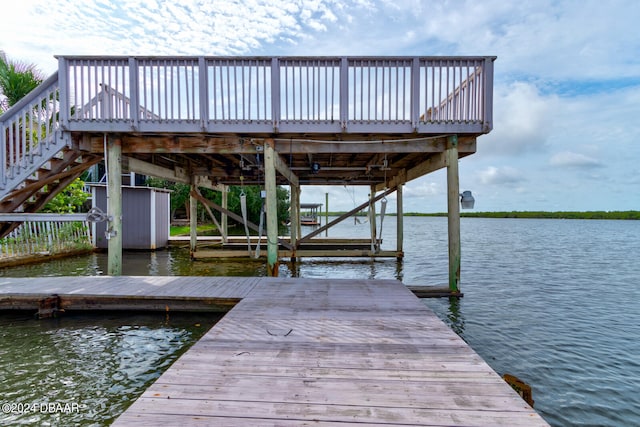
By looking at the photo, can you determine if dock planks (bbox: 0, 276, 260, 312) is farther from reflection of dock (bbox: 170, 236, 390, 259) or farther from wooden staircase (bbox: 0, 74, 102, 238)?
reflection of dock (bbox: 170, 236, 390, 259)

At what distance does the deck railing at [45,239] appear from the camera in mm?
12133

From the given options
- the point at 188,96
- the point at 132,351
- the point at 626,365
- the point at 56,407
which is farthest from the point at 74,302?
the point at 626,365

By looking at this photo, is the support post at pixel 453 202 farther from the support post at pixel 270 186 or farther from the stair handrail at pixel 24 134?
the stair handrail at pixel 24 134

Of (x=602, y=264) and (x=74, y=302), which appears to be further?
(x=602, y=264)

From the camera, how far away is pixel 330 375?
2973 mm

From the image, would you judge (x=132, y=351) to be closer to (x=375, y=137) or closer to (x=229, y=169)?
(x=375, y=137)

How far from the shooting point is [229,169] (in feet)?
41.9

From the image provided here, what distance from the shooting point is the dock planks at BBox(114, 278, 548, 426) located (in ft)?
7.71

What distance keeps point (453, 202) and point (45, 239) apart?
1502 centimetres

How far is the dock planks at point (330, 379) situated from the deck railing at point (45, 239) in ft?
33.3

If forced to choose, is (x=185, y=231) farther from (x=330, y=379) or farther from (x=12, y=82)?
(x=330, y=379)

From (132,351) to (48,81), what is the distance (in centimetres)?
609

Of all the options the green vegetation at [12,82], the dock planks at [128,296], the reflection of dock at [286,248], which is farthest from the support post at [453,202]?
the green vegetation at [12,82]

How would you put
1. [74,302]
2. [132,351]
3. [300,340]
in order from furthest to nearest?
[74,302] → [132,351] → [300,340]
